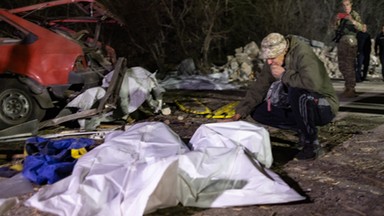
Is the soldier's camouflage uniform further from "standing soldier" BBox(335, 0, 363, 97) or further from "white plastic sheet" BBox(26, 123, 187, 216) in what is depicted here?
"white plastic sheet" BBox(26, 123, 187, 216)

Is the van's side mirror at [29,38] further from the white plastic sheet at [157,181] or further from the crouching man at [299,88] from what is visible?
the crouching man at [299,88]

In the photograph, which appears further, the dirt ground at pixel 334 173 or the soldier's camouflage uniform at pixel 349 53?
the soldier's camouflage uniform at pixel 349 53

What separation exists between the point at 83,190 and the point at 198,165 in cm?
85

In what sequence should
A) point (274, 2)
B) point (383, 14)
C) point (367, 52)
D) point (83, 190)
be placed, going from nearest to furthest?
point (83, 190)
point (367, 52)
point (274, 2)
point (383, 14)

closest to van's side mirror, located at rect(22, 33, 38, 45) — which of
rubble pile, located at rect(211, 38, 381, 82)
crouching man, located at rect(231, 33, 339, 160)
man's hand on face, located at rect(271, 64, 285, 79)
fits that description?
crouching man, located at rect(231, 33, 339, 160)

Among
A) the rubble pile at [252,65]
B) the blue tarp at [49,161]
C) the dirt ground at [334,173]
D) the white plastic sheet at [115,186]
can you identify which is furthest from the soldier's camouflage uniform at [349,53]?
the white plastic sheet at [115,186]

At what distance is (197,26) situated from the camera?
1468cm

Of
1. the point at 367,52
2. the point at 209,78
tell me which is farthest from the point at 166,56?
the point at 367,52

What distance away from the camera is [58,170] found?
404 centimetres

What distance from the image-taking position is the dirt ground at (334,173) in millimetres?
3504

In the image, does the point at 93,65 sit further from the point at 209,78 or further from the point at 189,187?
the point at 209,78

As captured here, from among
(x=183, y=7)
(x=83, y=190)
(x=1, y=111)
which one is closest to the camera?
(x=83, y=190)

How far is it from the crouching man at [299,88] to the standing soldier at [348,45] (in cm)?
429

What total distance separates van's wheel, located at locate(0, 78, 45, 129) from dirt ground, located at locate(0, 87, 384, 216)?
1.91m
